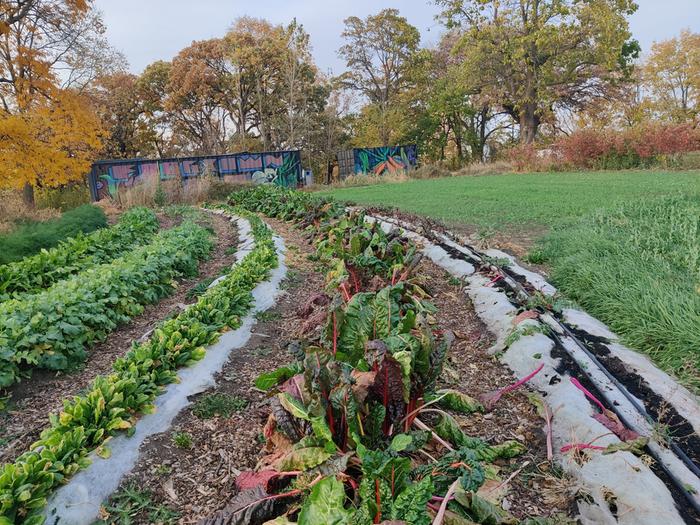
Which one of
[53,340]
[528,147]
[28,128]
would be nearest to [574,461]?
[53,340]

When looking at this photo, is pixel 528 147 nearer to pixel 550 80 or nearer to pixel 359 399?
pixel 550 80

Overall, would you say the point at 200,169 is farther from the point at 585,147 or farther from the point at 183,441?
the point at 183,441

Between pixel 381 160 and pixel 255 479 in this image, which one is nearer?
pixel 255 479

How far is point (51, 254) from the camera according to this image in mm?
5820

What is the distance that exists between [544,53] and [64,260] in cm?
2284

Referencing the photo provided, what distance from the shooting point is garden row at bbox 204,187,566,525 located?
5.14ft

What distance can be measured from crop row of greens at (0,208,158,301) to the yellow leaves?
7432 mm

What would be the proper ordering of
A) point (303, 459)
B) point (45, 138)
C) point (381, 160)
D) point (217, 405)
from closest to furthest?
point (303, 459), point (217, 405), point (45, 138), point (381, 160)

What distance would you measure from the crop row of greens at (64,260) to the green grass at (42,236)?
1.52 feet

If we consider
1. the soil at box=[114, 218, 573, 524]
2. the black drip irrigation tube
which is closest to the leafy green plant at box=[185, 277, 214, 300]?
the soil at box=[114, 218, 573, 524]

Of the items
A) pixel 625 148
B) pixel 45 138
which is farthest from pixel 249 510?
pixel 625 148

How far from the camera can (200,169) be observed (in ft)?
67.3

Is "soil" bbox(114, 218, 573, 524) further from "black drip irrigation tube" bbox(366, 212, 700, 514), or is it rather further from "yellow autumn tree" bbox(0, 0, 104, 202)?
"yellow autumn tree" bbox(0, 0, 104, 202)

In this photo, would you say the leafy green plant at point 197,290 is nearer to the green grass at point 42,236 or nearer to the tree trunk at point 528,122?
the green grass at point 42,236
